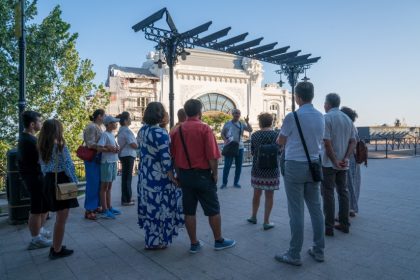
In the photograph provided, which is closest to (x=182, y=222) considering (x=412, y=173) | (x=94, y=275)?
(x=94, y=275)

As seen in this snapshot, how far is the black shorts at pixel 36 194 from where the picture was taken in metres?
4.01

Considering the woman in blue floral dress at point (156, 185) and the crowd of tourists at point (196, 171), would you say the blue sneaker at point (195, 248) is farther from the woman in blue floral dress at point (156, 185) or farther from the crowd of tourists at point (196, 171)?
the woman in blue floral dress at point (156, 185)

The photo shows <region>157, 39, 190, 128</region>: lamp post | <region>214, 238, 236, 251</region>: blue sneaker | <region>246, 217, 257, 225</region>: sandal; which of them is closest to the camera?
<region>214, 238, 236, 251</region>: blue sneaker

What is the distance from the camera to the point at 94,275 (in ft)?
10.6

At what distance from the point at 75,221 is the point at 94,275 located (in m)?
2.27

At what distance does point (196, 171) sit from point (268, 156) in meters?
1.24

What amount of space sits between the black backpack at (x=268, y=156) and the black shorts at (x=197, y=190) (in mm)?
997

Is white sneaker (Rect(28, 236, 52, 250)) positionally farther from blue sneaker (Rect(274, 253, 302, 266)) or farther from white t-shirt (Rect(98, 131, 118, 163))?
blue sneaker (Rect(274, 253, 302, 266))

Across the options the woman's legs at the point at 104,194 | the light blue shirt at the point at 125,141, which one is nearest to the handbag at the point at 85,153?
the woman's legs at the point at 104,194

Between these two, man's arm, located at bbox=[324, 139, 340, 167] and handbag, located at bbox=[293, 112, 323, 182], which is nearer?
handbag, located at bbox=[293, 112, 323, 182]

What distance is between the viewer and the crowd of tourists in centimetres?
338

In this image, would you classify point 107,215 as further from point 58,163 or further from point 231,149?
point 231,149

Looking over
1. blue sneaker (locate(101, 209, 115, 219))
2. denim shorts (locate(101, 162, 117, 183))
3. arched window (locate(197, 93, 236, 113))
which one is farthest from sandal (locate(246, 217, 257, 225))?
arched window (locate(197, 93, 236, 113))

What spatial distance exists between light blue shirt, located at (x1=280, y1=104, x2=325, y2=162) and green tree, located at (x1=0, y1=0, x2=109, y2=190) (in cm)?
1268
